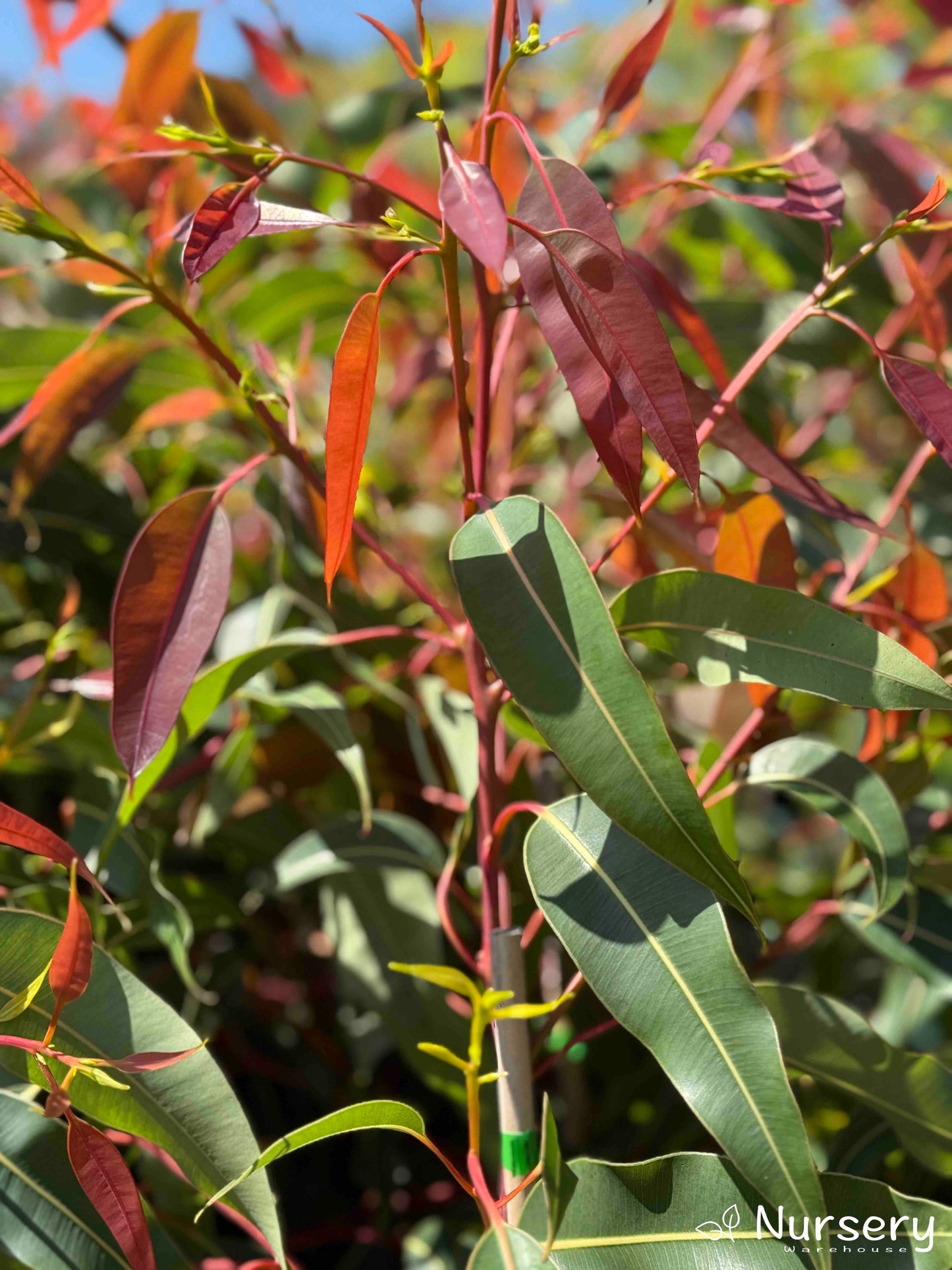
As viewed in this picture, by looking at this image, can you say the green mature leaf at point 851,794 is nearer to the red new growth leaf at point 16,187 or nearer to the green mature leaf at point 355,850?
the green mature leaf at point 355,850

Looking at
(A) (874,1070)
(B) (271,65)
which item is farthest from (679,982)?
(B) (271,65)

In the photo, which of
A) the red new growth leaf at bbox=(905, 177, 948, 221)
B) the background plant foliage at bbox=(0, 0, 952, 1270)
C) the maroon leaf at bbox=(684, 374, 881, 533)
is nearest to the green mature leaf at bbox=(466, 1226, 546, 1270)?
the background plant foliage at bbox=(0, 0, 952, 1270)

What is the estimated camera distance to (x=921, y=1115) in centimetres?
51

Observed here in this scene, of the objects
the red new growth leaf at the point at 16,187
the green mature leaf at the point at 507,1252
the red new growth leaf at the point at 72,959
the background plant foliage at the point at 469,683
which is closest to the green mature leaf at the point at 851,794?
the background plant foliage at the point at 469,683

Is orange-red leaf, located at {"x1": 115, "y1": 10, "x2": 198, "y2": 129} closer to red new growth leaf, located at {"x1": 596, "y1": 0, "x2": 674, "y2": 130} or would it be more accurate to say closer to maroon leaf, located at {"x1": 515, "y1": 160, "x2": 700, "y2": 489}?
red new growth leaf, located at {"x1": 596, "y1": 0, "x2": 674, "y2": 130}

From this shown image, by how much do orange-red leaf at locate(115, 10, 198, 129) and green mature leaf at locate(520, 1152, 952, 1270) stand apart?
0.78 meters

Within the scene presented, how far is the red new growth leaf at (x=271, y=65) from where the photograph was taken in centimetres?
96

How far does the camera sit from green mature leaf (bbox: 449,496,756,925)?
367 mm

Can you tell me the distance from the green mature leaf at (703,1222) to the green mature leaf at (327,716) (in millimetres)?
215

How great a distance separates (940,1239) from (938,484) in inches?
22.2

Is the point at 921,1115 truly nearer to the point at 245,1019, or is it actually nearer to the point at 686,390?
the point at 686,390

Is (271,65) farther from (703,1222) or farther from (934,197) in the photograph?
(703,1222)

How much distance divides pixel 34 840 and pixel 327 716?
0.21 metres

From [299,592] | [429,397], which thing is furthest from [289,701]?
[429,397]
